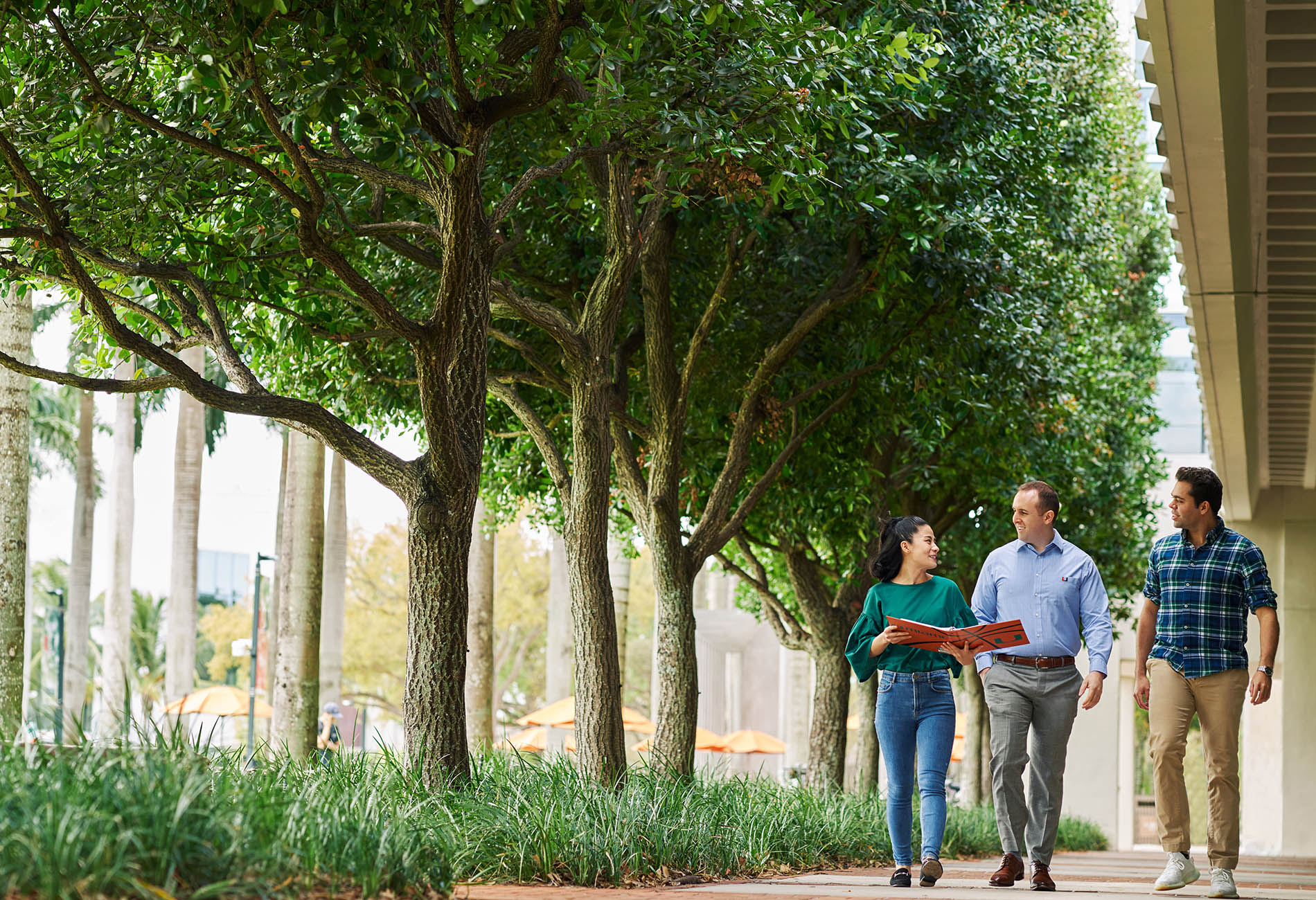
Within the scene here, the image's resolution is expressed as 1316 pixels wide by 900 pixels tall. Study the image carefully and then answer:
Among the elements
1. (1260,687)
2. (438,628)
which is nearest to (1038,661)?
(1260,687)

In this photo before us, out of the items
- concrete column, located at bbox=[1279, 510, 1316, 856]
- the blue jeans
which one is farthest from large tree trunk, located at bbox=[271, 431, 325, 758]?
concrete column, located at bbox=[1279, 510, 1316, 856]

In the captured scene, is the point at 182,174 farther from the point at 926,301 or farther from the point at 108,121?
the point at 926,301

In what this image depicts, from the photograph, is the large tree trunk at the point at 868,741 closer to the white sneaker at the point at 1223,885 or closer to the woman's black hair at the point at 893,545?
the woman's black hair at the point at 893,545

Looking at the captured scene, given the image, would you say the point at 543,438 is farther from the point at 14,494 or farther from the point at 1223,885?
the point at 1223,885

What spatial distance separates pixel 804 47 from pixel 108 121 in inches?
158

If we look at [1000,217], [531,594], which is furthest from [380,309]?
[531,594]

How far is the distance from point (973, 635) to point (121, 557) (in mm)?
28475

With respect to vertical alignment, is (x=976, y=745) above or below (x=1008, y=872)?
below

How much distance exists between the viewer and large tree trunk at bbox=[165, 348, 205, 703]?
29.4 m

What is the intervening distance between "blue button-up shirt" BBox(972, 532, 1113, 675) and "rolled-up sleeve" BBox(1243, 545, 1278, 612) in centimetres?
66

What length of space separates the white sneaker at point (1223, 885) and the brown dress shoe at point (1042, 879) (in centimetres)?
69

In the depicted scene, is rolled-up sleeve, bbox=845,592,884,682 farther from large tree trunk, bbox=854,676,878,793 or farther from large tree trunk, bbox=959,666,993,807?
large tree trunk, bbox=959,666,993,807

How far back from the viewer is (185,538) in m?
29.7

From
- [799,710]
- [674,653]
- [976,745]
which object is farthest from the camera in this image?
[799,710]
